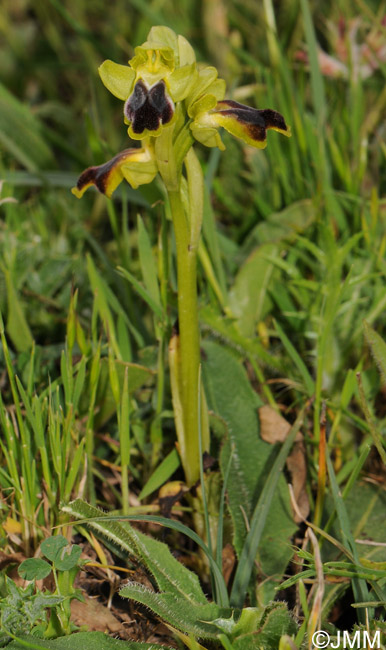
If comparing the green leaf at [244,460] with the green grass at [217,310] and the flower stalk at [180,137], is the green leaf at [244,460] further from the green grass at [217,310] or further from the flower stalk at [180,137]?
the flower stalk at [180,137]

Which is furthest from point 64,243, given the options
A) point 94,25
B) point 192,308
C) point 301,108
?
point 94,25

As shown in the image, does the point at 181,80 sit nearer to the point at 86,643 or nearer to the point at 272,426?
the point at 272,426

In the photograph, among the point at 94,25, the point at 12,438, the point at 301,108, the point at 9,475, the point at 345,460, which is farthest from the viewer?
the point at 94,25

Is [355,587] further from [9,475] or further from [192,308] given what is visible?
[9,475]

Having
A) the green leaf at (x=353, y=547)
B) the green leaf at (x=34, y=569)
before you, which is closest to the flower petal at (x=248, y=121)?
the green leaf at (x=353, y=547)

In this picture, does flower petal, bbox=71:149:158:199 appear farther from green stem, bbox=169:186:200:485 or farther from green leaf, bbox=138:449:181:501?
green leaf, bbox=138:449:181:501

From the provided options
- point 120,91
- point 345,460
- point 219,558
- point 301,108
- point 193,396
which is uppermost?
point 120,91

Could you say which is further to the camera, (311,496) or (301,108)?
→ (301,108)
